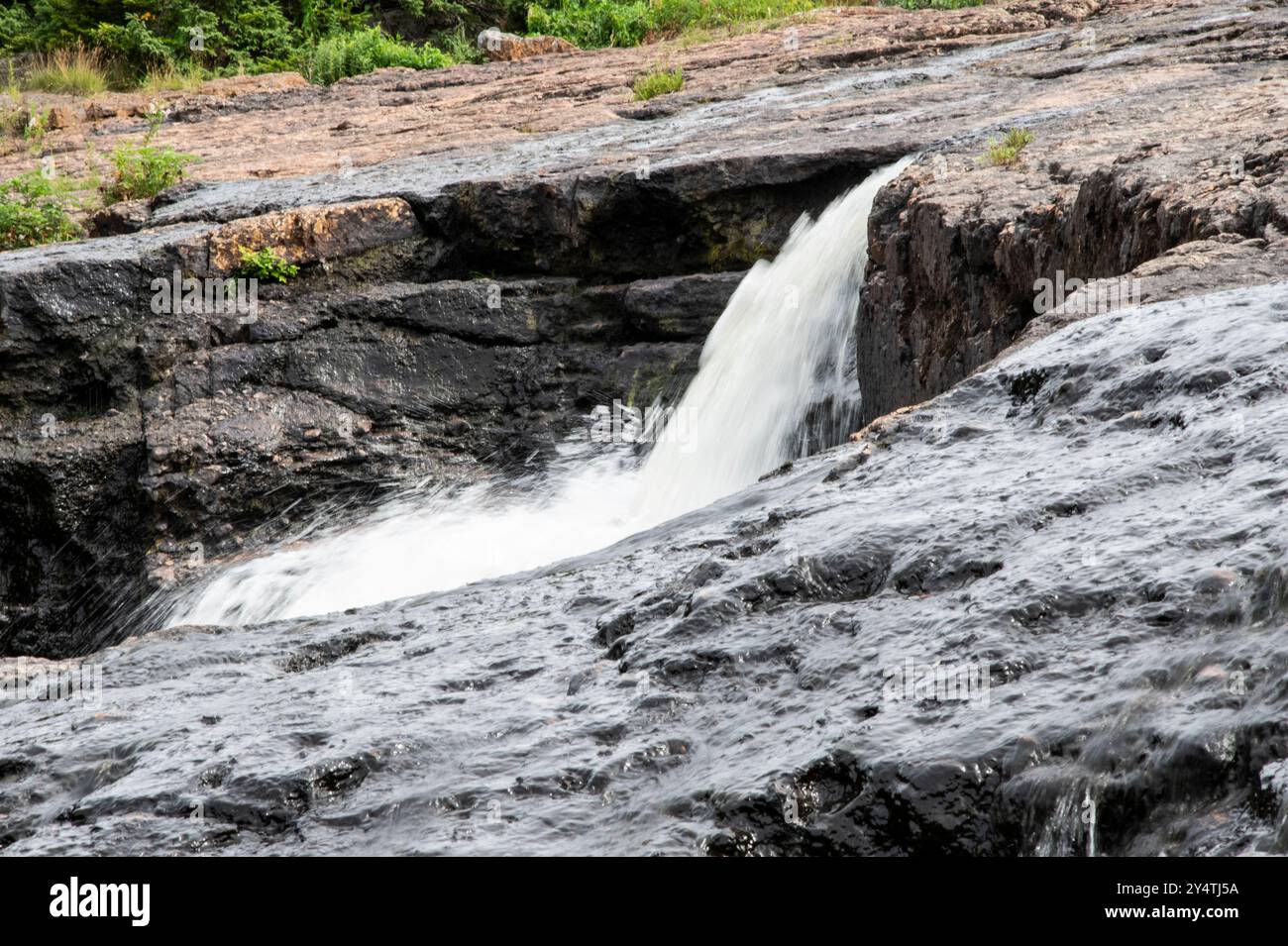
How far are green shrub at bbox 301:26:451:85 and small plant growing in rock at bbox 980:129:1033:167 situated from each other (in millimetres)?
11860

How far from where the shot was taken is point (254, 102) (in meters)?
15.4

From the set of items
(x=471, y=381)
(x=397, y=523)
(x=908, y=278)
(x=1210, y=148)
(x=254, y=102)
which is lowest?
(x=397, y=523)

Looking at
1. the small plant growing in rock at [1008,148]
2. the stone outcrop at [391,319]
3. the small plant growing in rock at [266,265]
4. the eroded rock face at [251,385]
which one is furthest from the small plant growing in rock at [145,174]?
the small plant growing in rock at [1008,148]

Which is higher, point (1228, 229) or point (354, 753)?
point (1228, 229)

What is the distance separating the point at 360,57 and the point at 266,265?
9467mm

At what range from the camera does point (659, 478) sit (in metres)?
8.72

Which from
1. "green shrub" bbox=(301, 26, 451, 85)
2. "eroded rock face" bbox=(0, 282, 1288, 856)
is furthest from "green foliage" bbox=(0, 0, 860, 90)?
"eroded rock face" bbox=(0, 282, 1288, 856)

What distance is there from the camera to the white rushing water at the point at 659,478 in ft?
26.5

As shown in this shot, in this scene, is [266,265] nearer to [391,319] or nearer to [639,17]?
[391,319]

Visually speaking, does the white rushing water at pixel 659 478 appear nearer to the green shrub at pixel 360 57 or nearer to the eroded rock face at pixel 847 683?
the eroded rock face at pixel 847 683

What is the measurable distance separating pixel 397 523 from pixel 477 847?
6742mm

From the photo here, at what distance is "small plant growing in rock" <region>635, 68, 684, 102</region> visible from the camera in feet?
43.8
